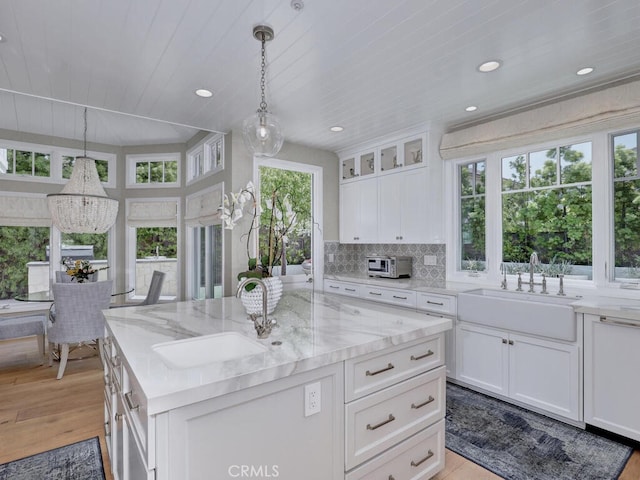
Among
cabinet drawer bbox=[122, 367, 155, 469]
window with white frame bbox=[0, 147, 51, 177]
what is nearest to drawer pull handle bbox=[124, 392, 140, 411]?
cabinet drawer bbox=[122, 367, 155, 469]

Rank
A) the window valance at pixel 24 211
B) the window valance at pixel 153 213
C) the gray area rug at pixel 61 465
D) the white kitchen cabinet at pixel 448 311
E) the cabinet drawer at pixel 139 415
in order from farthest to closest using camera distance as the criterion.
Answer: the window valance at pixel 153 213 → the window valance at pixel 24 211 → the white kitchen cabinet at pixel 448 311 → the gray area rug at pixel 61 465 → the cabinet drawer at pixel 139 415

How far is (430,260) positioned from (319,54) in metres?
2.66

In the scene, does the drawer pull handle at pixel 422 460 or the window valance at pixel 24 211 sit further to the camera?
the window valance at pixel 24 211

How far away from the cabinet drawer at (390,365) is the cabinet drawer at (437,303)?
1.45m

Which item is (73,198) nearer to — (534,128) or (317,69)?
(317,69)

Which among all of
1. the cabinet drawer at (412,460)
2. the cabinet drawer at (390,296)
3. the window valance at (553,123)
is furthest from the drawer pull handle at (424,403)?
the window valance at (553,123)

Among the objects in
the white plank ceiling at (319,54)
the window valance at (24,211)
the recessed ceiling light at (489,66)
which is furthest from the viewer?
the window valance at (24,211)

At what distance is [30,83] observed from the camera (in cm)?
280

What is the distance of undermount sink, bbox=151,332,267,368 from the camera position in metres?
1.50

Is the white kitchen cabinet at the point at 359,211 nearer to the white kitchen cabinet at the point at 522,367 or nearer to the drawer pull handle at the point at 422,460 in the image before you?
the white kitchen cabinet at the point at 522,367

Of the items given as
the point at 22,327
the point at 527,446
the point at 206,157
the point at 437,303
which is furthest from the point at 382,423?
the point at 206,157

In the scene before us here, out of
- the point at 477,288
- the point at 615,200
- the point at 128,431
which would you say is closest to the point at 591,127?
the point at 615,200

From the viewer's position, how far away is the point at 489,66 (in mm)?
2520

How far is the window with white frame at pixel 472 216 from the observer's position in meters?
3.78
